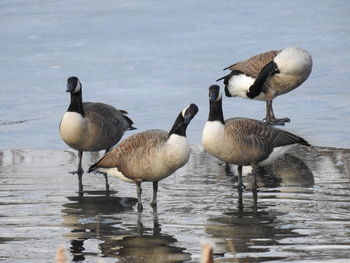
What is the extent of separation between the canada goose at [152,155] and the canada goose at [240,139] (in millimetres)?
666

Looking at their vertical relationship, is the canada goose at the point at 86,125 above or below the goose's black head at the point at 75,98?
below

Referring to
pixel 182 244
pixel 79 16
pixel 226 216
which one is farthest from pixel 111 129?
pixel 79 16

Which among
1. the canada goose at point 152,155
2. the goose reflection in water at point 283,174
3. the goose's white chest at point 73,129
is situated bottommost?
the goose reflection in water at point 283,174

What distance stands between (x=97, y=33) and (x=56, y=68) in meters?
2.62

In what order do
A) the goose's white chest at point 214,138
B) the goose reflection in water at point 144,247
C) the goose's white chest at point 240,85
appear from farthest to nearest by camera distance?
the goose's white chest at point 240,85
the goose's white chest at point 214,138
the goose reflection in water at point 144,247

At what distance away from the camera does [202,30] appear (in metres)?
18.8

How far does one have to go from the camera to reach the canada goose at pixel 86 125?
10.6m

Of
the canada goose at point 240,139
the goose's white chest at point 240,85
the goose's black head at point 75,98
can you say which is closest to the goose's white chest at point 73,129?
the goose's black head at point 75,98

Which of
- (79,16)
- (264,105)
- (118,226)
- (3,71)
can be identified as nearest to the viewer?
(118,226)

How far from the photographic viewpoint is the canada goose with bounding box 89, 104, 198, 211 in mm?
8641

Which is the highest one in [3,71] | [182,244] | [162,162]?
[3,71]

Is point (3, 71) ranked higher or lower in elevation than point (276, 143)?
higher

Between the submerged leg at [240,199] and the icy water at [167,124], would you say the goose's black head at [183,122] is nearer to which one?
the icy water at [167,124]

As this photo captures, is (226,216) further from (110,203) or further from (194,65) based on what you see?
(194,65)
